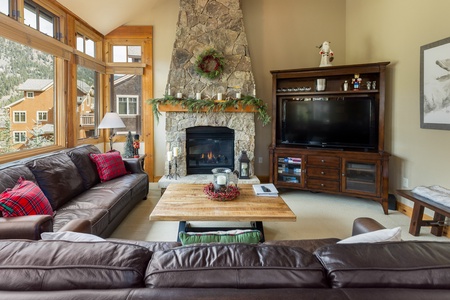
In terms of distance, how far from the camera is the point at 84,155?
344 centimetres

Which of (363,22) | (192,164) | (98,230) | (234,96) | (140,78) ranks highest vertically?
(363,22)

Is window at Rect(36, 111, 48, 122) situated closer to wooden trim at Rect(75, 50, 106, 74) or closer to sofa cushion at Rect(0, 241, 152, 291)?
wooden trim at Rect(75, 50, 106, 74)

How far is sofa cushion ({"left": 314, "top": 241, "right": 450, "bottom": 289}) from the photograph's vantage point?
769mm

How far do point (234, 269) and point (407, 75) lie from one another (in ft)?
12.8

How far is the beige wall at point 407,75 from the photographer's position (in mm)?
3016

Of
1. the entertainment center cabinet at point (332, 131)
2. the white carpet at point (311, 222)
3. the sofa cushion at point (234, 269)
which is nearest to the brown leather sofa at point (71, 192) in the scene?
the white carpet at point (311, 222)

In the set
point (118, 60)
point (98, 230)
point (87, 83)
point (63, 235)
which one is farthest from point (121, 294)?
point (118, 60)

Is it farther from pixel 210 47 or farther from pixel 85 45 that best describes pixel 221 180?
pixel 85 45

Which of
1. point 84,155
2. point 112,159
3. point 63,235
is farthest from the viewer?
point 112,159

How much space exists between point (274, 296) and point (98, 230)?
2050 mm

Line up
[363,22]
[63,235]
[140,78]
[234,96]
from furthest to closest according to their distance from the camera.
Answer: [140,78] → [234,96] → [363,22] → [63,235]

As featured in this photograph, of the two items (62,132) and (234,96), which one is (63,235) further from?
(234,96)

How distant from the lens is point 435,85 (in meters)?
3.02

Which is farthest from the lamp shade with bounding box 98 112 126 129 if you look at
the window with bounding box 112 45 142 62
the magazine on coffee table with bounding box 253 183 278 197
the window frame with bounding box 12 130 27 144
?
the magazine on coffee table with bounding box 253 183 278 197
